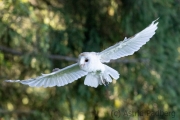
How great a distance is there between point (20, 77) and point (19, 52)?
0.47 m

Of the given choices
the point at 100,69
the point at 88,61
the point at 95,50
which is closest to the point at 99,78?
the point at 100,69

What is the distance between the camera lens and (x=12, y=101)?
214 inches

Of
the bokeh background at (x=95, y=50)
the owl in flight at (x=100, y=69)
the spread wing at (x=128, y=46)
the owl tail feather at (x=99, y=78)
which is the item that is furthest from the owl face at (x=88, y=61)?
the bokeh background at (x=95, y=50)

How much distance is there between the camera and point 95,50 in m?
5.37

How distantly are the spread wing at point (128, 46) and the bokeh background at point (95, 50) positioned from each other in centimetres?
175

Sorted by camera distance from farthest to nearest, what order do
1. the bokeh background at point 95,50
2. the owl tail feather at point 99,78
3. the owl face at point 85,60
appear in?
1. the bokeh background at point 95,50
2. the owl tail feather at point 99,78
3. the owl face at point 85,60

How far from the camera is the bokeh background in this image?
16.3 feet

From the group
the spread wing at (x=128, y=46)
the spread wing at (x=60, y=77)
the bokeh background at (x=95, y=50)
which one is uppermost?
the bokeh background at (x=95, y=50)

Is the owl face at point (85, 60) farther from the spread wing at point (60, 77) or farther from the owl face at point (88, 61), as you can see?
the spread wing at point (60, 77)

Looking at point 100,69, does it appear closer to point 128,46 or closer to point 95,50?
point 128,46

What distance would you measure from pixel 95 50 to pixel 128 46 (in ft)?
8.01

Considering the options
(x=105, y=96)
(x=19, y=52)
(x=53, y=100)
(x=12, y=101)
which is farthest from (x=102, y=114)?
(x=19, y=52)

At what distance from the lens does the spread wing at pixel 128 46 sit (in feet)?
9.05

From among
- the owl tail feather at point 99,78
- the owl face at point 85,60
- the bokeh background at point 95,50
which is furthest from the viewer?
the bokeh background at point 95,50
